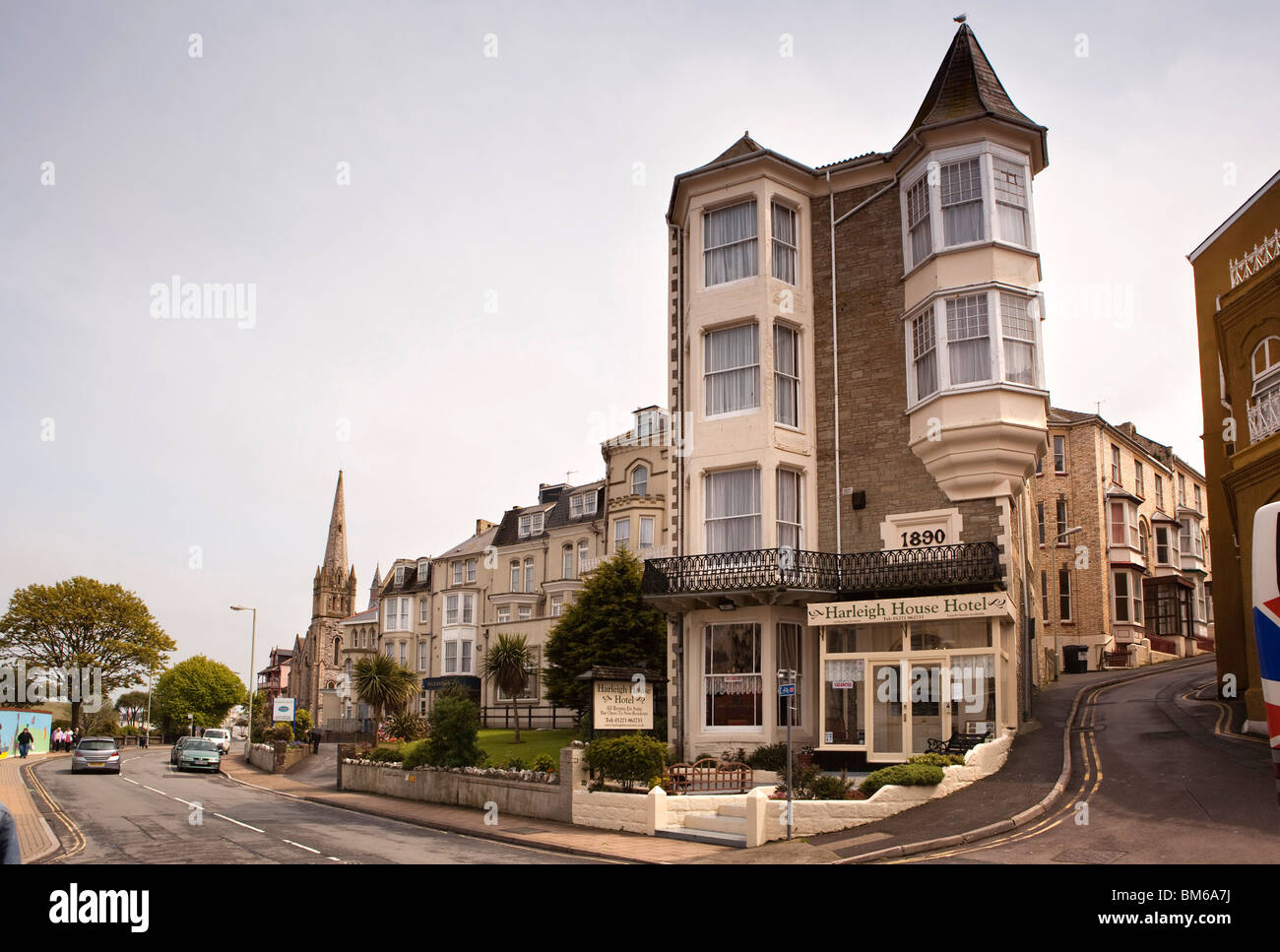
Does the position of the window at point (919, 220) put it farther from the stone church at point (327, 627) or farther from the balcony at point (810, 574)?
the stone church at point (327, 627)

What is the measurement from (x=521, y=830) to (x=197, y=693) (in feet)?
278

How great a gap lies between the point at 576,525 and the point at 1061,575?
85.1 ft

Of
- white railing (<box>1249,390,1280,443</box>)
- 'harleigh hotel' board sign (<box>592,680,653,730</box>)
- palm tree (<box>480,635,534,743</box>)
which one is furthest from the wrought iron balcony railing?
palm tree (<box>480,635,534,743</box>)

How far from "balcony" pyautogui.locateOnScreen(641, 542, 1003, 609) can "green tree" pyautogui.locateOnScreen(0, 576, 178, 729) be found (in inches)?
2261

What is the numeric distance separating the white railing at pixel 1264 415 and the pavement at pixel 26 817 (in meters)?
23.9

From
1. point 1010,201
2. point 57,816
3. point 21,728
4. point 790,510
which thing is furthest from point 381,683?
point 1010,201

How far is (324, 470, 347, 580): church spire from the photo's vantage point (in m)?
115

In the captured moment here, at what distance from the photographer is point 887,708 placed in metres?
23.8

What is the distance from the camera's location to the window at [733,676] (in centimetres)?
2566

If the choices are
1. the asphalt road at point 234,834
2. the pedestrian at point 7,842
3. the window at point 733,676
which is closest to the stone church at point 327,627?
the asphalt road at point 234,834

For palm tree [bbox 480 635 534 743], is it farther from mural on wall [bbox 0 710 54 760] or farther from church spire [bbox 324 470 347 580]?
church spire [bbox 324 470 347 580]

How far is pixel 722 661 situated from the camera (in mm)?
26266

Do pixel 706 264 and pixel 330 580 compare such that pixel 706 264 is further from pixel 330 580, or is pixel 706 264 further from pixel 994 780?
pixel 330 580
